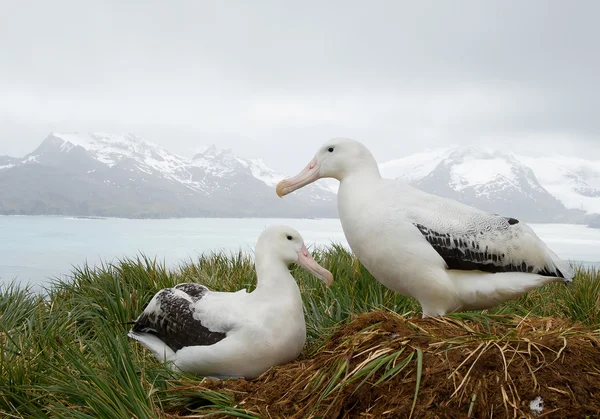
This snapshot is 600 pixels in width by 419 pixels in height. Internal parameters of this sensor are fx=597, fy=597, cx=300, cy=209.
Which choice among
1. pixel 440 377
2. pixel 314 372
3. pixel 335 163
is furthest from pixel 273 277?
pixel 440 377

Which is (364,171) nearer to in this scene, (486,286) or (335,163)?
(335,163)

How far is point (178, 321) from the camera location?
461 cm

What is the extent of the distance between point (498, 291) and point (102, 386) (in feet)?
10.1

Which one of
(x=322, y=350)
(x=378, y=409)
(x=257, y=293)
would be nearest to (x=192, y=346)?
(x=257, y=293)

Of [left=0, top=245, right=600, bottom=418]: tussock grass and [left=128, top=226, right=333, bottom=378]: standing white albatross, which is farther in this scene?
[left=128, top=226, right=333, bottom=378]: standing white albatross

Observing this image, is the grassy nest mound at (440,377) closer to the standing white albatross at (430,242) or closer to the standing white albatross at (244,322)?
the standing white albatross at (244,322)

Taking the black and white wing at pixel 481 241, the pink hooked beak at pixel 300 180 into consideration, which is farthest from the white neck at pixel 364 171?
the black and white wing at pixel 481 241

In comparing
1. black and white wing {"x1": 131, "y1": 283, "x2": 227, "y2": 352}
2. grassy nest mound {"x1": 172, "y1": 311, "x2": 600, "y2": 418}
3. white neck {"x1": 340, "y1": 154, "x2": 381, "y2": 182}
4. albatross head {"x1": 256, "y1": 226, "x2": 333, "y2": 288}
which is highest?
white neck {"x1": 340, "y1": 154, "x2": 381, "y2": 182}

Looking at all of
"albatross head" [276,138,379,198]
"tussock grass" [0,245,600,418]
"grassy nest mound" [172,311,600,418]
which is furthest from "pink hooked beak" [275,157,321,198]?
"grassy nest mound" [172,311,600,418]

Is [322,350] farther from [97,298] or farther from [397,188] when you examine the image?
[97,298]

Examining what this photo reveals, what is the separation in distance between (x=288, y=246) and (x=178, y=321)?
103 cm

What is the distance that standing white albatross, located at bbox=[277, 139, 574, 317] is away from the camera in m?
4.67

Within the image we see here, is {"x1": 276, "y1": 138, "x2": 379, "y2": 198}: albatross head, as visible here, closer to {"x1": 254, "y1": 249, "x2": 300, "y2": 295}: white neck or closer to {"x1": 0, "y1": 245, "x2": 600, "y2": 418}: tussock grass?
{"x1": 254, "y1": 249, "x2": 300, "y2": 295}: white neck

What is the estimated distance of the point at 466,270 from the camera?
16.0ft
